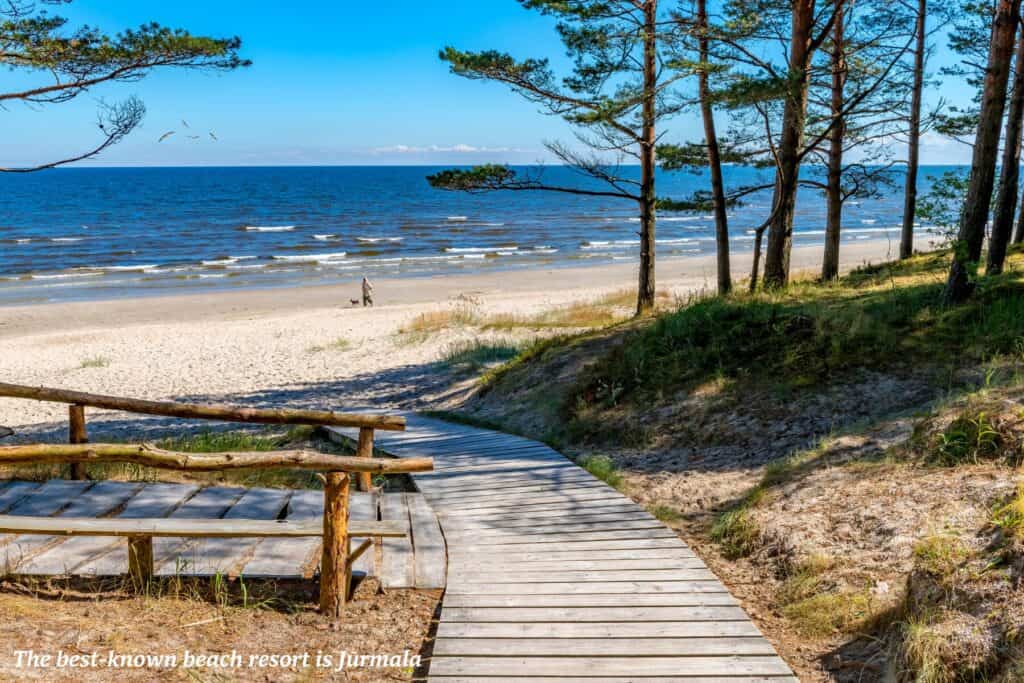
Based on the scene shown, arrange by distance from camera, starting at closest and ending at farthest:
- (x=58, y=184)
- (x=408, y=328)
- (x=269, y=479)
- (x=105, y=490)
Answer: (x=105, y=490), (x=269, y=479), (x=408, y=328), (x=58, y=184)

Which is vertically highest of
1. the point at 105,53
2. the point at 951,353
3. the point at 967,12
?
the point at 967,12

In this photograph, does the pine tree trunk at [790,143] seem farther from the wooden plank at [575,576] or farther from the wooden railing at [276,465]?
the wooden railing at [276,465]

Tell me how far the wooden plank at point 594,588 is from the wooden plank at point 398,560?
329 millimetres

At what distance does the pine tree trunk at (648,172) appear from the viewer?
15.0 m

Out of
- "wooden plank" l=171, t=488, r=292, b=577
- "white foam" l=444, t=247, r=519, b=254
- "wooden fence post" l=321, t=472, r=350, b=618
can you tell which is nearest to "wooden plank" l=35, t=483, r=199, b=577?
"wooden plank" l=171, t=488, r=292, b=577

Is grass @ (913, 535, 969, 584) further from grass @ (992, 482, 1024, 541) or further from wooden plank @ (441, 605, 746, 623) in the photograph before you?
wooden plank @ (441, 605, 746, 623)

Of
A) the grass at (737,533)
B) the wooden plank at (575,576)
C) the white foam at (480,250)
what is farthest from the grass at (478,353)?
the white foam at (480,250)

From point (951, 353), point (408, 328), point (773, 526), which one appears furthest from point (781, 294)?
point (408, 328)

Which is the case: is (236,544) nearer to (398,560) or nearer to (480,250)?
(398,560)

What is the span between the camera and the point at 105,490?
6.28 metres

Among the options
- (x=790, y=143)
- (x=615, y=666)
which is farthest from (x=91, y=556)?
(x=790, y=143)

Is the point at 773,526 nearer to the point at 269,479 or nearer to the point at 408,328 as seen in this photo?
the point at 269,479

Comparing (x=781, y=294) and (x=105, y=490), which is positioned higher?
(x=781, y=294)

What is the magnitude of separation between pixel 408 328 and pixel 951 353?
15406 mm
